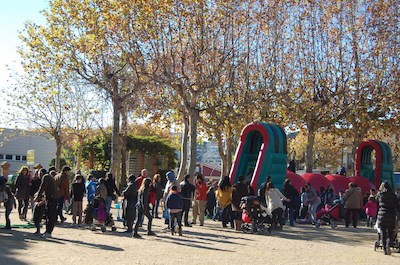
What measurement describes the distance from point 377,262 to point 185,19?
13176 mm

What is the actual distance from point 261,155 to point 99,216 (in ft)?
24.4

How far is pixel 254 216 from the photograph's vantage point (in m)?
16.2

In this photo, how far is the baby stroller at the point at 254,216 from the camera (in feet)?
53.1

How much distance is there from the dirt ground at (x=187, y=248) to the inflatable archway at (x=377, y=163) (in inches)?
396

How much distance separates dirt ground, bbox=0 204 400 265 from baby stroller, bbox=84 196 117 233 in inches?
9.6

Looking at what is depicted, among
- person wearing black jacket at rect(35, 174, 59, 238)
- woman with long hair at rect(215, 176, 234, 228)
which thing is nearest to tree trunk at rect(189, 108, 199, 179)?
woman with long hair at rect(215, 176, 234, 228)

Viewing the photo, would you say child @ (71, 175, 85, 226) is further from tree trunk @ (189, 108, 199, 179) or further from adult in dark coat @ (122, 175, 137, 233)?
tree trunk @ (189, 108, 199, 179)

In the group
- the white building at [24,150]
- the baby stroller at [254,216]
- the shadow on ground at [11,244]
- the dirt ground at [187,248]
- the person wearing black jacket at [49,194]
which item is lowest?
the dirt ground at [187,248]

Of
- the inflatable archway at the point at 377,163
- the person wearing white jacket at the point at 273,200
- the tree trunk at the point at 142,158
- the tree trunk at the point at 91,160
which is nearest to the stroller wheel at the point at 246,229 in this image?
the person wearing white jacket at the point at 273,200

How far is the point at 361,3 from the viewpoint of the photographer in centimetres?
2711

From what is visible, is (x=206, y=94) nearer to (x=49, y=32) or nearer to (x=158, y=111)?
(x=158, y=111)

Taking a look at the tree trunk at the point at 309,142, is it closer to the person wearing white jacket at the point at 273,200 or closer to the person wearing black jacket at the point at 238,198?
the person wearing white jacket at the point at 273,200

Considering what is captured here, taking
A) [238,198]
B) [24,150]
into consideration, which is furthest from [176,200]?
[24,150]

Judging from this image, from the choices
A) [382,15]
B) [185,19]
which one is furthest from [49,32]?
[382,15]
